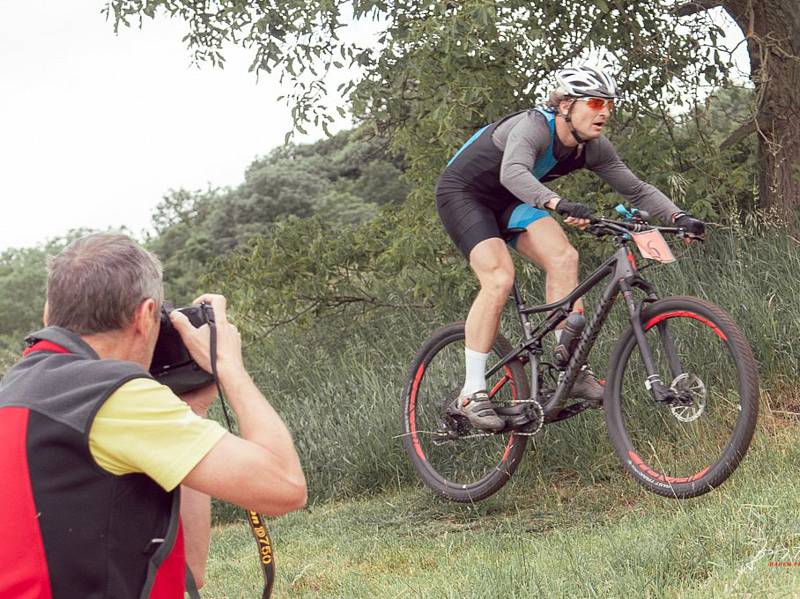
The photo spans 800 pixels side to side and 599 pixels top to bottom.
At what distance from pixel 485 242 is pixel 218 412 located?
14.7 ft

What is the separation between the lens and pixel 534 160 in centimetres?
537

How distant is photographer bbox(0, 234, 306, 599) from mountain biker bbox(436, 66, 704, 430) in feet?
9.93

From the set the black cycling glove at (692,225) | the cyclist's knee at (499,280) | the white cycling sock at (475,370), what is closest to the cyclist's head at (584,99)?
the black cycling glove at (692,225)

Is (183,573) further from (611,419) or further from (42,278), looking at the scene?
(42,278)

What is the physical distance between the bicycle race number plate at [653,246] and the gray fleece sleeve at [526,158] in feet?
1.50

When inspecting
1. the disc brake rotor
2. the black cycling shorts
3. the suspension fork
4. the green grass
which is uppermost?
the black cycling shorts

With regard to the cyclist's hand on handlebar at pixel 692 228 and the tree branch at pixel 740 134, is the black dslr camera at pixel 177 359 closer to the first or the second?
the cyclist's hand on handlebar at pixel 692 228

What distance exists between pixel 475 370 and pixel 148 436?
3728 mm

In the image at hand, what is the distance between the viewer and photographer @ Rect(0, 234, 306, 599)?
220 cm

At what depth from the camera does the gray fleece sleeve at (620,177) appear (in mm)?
5609

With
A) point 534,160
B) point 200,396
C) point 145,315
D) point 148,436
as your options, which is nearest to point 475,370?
point 534,160

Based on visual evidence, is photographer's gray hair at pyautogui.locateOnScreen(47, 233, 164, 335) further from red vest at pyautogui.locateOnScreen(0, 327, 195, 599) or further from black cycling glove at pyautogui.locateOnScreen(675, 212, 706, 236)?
black cycling glove at pyautogui.locateOnScreen(675, 212, 706, 236)

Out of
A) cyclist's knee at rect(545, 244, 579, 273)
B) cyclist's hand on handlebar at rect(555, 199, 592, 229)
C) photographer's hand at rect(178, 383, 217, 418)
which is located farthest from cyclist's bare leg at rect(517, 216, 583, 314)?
photographer's hand at rect(178, 383, 217, 418)

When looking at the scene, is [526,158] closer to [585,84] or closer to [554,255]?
[585,84]
